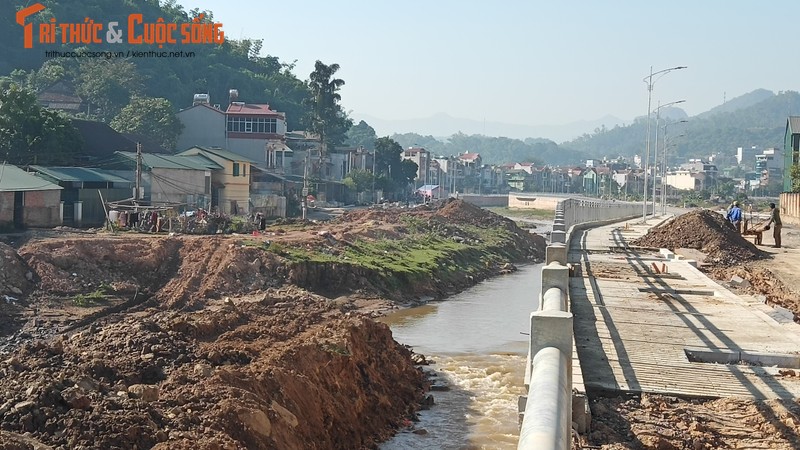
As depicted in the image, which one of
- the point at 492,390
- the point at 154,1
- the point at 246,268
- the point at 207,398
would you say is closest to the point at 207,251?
the point at 246,268

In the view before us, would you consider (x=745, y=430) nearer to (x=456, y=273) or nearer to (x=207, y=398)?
(x=207, y=398)

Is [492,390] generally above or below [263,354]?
below

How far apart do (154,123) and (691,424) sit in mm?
67046

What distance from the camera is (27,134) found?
50656 mm

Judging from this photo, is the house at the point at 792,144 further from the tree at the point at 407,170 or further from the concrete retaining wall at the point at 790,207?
the tree at the point at 407,170

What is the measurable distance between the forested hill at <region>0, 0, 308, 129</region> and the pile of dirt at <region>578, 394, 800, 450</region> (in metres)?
81.4

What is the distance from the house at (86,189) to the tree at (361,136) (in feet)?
431

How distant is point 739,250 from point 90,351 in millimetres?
25223

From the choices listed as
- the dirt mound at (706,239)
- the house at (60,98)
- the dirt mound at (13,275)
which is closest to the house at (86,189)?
the dirt mound at (13,275)

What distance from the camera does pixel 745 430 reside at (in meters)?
9.41

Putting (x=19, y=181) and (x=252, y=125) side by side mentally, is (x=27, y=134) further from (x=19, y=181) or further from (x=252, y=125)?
(x=252, y=125)

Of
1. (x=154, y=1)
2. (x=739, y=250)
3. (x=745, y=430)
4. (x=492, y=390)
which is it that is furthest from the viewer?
(x=154, y=1)

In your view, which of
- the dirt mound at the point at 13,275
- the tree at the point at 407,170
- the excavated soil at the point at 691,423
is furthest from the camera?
the tree at the point at 407,170

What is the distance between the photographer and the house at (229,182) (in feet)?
194
